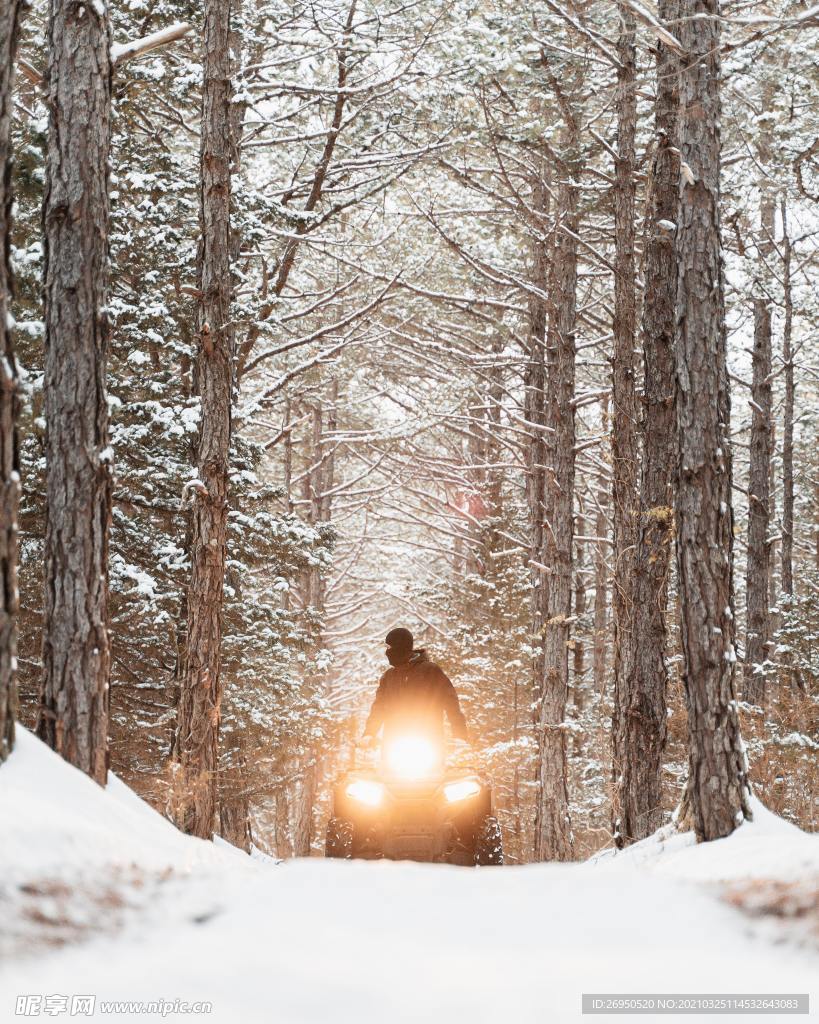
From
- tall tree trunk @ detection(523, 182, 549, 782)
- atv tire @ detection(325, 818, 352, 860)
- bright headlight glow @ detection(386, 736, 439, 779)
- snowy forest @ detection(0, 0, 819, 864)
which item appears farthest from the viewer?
tall tree trunk @ detection(523, 182, 549, 782)

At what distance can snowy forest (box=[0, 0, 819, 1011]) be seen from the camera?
11.9 feet

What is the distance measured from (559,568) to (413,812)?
296 inches

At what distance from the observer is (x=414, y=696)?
26.4 feet

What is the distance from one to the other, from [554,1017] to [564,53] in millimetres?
10625

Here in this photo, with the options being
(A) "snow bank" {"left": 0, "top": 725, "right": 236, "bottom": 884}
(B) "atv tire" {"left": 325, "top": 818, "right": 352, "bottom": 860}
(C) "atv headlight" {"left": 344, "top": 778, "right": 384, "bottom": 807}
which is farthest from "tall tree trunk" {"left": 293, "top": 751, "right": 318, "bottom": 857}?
(A) "snow bank" {"left": 0, "top": 725, "right": 236, "bottom": 884}

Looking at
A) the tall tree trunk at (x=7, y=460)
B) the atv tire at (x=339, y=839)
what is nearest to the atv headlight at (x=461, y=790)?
the atv tire at (x=339, y=839)

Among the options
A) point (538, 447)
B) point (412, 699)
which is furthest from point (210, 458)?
point (538, 447)

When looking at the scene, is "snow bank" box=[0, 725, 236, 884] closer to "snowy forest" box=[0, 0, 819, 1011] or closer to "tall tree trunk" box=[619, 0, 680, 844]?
"snowy forest" box=[0, 0, 819, 1011]

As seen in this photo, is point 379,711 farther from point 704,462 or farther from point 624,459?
point 624,459

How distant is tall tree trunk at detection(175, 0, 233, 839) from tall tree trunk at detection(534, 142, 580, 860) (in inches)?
225

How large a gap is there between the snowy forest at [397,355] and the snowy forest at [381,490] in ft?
0.14

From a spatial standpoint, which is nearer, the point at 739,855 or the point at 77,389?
the point at 739,855

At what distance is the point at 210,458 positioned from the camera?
9492 mm

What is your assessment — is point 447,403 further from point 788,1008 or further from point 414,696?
point 788,1008
